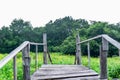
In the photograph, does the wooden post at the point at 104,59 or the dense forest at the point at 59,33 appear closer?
the wooden post at the point at 104,59

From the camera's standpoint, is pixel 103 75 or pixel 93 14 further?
pixel 93 14

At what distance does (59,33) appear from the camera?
26.0 metres

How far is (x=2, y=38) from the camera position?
80.5 ft

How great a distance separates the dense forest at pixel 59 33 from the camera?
2108cm

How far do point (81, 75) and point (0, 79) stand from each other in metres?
2.65

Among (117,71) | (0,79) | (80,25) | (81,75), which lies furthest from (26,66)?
(80,25)

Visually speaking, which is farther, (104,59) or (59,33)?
(59,33)

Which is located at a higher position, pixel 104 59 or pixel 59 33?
pixel 59 33

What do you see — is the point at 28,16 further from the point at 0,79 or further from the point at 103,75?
the point at 103,75

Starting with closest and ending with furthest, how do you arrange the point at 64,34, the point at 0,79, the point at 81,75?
the point at 81,75, the point at 0,79, the point at 64,34

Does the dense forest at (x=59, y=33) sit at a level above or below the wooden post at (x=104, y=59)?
above

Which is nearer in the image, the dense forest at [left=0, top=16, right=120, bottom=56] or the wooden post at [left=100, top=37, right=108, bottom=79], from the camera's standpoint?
the wooden post at [left=100, top=37, right=108, bottom=79]

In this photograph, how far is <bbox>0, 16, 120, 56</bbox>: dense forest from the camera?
2108 cm

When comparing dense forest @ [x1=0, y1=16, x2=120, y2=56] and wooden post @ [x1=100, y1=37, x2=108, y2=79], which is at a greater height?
dense forest @ [x1=0, y1=16, x2=120, y2=56]
